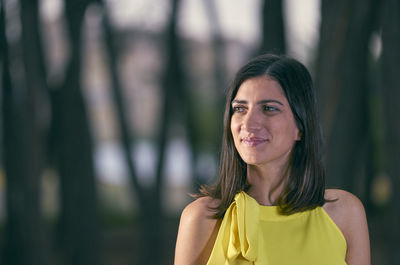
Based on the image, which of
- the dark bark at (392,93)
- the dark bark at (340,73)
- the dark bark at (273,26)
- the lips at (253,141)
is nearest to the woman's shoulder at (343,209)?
the lips at (253,141)

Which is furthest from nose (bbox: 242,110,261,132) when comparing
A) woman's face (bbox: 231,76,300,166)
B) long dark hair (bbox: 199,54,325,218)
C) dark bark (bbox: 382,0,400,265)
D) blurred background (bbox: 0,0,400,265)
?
dark bark (bbox: 382,0,400,265)

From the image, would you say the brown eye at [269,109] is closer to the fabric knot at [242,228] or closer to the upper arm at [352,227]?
the fabric knot at [242,228]

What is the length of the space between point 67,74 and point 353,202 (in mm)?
4557

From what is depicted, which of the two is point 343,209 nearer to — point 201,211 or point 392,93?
point 201,211

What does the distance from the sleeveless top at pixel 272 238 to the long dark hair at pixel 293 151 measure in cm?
4

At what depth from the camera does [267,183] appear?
1967 mm

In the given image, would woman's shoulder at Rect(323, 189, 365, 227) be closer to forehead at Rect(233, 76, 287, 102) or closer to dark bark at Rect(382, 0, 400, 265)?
forehead at Rect(233, 76, 287, 102)

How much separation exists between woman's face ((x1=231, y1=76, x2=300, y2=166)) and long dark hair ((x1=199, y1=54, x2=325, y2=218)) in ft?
0.09

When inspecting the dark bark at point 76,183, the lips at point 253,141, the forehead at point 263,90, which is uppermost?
the forehead at point 263,90

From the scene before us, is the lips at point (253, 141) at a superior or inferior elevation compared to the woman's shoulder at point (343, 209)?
superior

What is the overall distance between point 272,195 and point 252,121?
0.27 metres

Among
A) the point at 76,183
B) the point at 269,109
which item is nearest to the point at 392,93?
the point at 269,109

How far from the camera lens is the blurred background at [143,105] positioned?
3428 mm

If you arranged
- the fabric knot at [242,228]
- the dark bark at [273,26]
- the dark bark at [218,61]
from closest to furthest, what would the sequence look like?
the fabric knot at [242,228]
the dark bark at [273,26]
the dark bark at [218,61]
